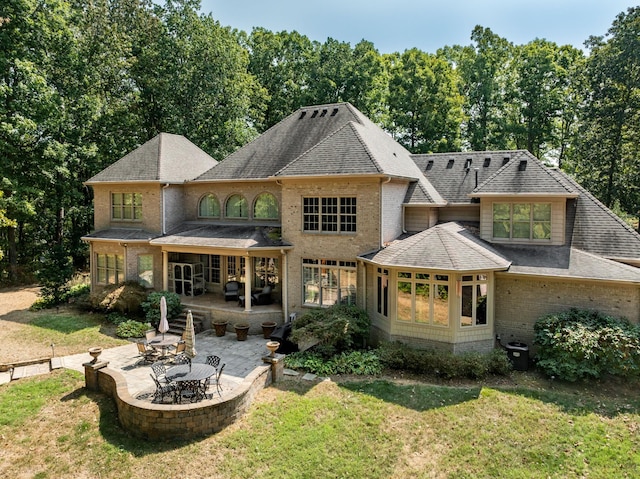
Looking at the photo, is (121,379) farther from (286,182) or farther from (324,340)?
(286,182)

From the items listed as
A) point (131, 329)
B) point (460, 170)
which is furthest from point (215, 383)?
point (460, 170)

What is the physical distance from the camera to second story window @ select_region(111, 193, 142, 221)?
71.4 ft

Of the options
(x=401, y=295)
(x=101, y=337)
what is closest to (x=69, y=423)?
(x=101, y=337)

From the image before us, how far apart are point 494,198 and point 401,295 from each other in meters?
5.89

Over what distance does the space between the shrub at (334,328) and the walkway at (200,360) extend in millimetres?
1852

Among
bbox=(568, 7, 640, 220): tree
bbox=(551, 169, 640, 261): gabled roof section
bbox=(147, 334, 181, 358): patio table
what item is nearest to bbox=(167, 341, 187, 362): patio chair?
bbox=(147, 334, 181, 358): patio table

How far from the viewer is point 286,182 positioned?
17328mm

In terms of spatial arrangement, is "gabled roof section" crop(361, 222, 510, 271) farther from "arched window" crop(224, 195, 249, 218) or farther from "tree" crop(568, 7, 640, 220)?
"tree" crop(568, 7, 640, 220)

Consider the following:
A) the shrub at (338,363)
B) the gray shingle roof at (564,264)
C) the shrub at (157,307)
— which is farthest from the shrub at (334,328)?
the shrub at (157,307)

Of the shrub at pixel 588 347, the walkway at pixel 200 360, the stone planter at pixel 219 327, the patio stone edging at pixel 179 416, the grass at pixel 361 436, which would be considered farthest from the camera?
the stone planter at pixel 219 327

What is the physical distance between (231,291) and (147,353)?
571 centimetres

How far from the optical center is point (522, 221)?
16.1 m

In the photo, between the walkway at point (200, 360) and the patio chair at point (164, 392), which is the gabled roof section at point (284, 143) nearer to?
the walkway at point (200, 360)

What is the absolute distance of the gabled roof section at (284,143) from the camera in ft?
65.9
